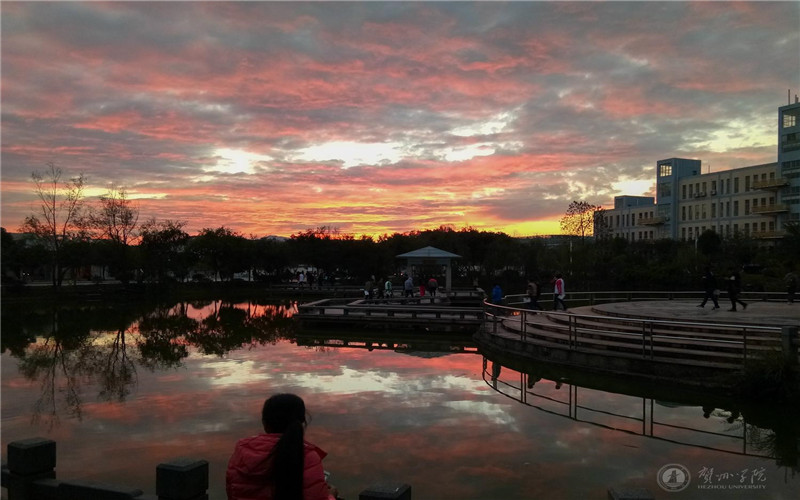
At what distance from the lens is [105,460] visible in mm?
7359


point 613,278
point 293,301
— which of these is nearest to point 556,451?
point 293,301

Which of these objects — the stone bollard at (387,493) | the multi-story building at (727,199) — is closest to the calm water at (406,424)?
the stone bollard at (387,493)

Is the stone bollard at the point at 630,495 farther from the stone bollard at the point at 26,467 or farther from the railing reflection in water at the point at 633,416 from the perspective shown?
the stone bollard at the point at 26,467

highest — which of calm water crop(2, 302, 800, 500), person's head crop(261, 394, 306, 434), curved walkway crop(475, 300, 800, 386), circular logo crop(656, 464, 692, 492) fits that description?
person's head crop(261, 394, 306, 434)

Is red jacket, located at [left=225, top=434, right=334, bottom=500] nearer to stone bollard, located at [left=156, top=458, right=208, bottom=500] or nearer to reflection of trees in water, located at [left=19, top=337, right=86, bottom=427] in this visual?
stone bollard, located at [left=156, top=458, right=208, bottom=500]

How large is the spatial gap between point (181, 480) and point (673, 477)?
5.53m

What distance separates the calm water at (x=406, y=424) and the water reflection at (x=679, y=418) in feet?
0.13

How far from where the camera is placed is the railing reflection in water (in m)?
8.13

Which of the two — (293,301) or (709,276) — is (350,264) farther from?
(709,276)

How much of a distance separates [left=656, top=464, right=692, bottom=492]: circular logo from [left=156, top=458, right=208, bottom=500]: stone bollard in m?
5.03

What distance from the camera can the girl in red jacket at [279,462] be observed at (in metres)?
2.86

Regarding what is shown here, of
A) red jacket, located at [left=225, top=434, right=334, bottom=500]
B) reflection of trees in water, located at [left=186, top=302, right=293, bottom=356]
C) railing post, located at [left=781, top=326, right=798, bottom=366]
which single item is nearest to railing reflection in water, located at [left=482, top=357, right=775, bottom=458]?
railing post, located at [left=781, top=326, right=798, bottom=366]

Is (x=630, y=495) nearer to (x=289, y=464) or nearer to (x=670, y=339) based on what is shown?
(x=289, y=464)

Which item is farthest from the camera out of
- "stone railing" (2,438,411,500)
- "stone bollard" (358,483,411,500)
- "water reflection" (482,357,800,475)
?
"water reflection" (482,357,800,475)
